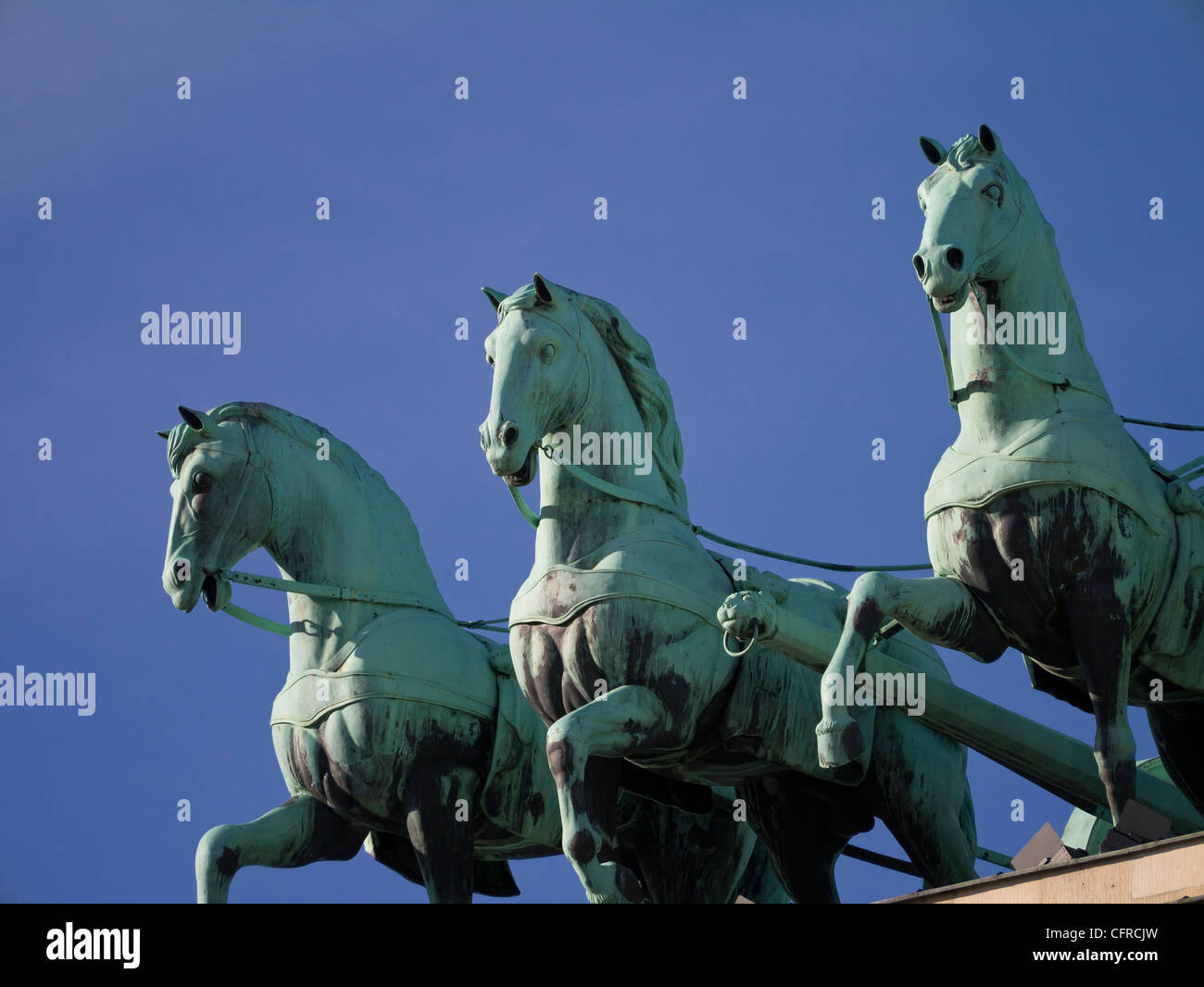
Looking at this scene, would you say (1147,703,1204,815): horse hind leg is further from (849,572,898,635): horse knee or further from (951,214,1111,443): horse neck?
(849,572,898,635): horse knee

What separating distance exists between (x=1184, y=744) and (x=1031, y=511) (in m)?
1.84

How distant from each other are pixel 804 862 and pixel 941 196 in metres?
3.38

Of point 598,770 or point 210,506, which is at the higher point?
point 210,506

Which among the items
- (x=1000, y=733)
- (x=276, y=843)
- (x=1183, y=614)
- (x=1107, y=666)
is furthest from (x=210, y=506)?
(x=1183, y=614)

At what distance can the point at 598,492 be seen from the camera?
11.7 meters

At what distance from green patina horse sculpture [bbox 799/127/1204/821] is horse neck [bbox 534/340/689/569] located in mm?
1112

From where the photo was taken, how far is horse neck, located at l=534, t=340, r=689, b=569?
38.3 ft

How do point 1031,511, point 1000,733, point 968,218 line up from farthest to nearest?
point 1000,733, point 968,218, point 1031,511

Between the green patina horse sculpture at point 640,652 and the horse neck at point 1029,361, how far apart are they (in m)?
1.37

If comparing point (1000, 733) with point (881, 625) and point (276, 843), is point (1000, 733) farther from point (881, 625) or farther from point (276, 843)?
point (276, 843)

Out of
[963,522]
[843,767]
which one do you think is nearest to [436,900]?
[843,767]

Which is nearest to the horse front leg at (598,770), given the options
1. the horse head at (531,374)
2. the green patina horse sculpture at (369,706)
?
→ the green patina horse sculpture at (369,706)
